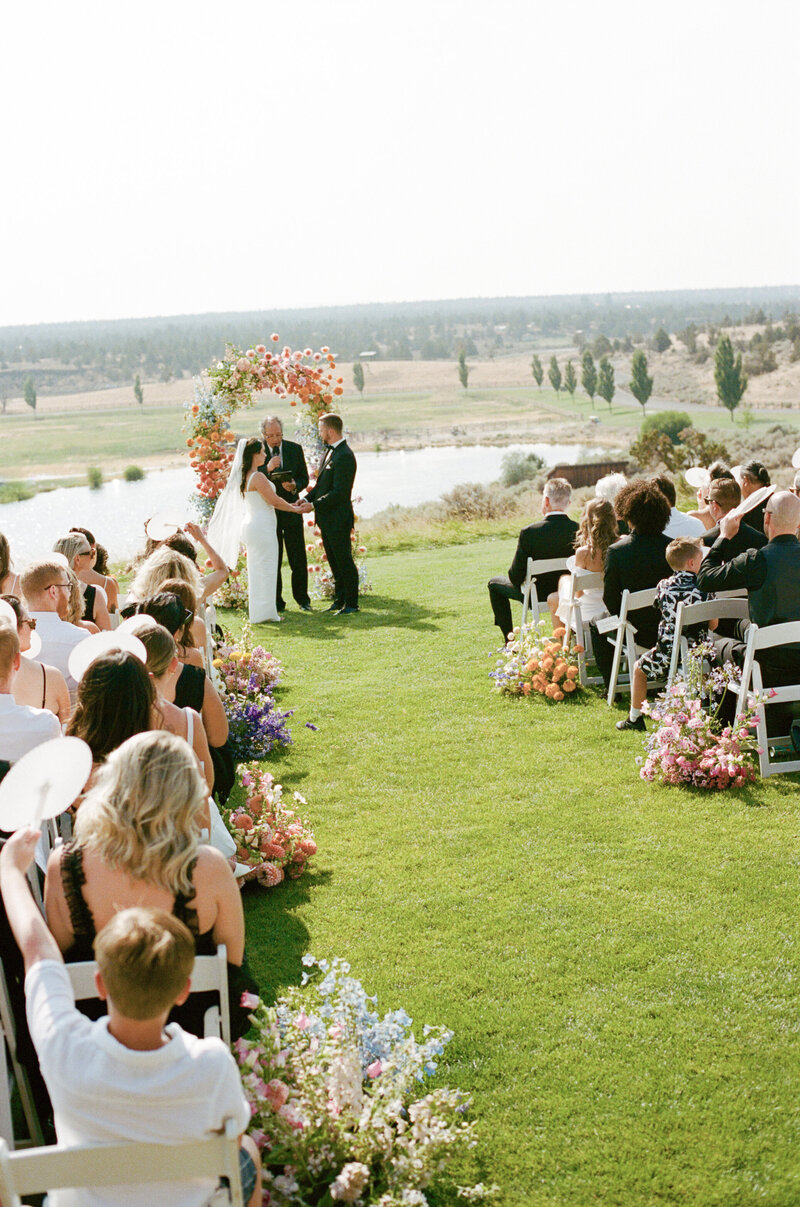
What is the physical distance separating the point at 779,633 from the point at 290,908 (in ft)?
10.1

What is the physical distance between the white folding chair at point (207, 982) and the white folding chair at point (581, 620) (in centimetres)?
550

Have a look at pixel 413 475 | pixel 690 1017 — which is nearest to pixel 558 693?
pixel 690 1017

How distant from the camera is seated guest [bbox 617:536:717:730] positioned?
6.63 meters

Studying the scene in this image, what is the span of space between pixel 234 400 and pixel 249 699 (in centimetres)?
593

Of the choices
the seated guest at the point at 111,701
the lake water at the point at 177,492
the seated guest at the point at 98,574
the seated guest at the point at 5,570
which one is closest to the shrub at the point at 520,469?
the lake water at the point at 177,492

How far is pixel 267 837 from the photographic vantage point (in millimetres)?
5301

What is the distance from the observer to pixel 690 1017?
3986mm

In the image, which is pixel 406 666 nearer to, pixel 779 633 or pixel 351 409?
pixel 779 633

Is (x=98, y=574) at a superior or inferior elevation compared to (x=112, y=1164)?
superior

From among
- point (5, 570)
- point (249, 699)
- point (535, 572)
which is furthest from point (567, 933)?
point (535, 572)

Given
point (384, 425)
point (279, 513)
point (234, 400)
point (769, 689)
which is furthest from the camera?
point (384, 425)

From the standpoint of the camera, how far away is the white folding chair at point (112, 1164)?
2049 millimetres

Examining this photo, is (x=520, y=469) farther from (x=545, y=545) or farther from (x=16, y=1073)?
(x=16, y=1073)

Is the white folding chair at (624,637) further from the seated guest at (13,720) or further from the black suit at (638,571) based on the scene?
the seated guest at (13,720)
